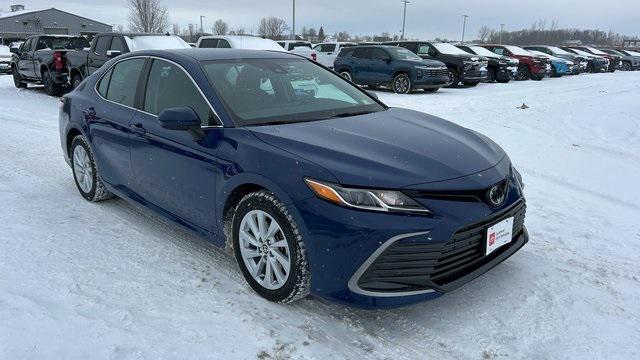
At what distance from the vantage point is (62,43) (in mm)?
14789

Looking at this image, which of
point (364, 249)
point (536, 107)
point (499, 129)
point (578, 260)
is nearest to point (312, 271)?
point (364, 249)

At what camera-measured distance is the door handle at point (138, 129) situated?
3.81 m

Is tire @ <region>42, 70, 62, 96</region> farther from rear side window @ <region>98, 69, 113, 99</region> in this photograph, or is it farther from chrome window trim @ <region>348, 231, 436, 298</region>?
chrome window trim @ <region>348, 231, 436, 298</region>

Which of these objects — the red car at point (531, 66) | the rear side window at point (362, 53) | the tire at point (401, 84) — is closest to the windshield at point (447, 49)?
the rear side window at point (362, 53)

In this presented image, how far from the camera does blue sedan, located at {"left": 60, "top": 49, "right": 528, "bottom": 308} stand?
262 centimetres

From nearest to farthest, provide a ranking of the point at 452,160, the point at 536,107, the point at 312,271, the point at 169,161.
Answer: the point at 312,271 < the point at 452,160 < the point at 169,161 < the point at 536,107

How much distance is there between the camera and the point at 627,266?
3602 mm

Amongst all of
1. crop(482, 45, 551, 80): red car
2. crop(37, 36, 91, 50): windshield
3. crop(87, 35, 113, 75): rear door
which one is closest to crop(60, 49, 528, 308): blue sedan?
crop(87, 35, 113, 75): rear door

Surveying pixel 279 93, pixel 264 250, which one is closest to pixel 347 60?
pixel 279 93

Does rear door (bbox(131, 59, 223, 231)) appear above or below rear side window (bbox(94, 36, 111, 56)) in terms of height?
below

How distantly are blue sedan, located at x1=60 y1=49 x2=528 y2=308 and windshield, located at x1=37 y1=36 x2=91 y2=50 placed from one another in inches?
471

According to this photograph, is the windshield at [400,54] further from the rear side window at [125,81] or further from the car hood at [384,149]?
the car hood at [384,149]

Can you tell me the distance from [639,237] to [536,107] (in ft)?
28.0

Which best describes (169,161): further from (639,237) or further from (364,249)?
(639,237)
